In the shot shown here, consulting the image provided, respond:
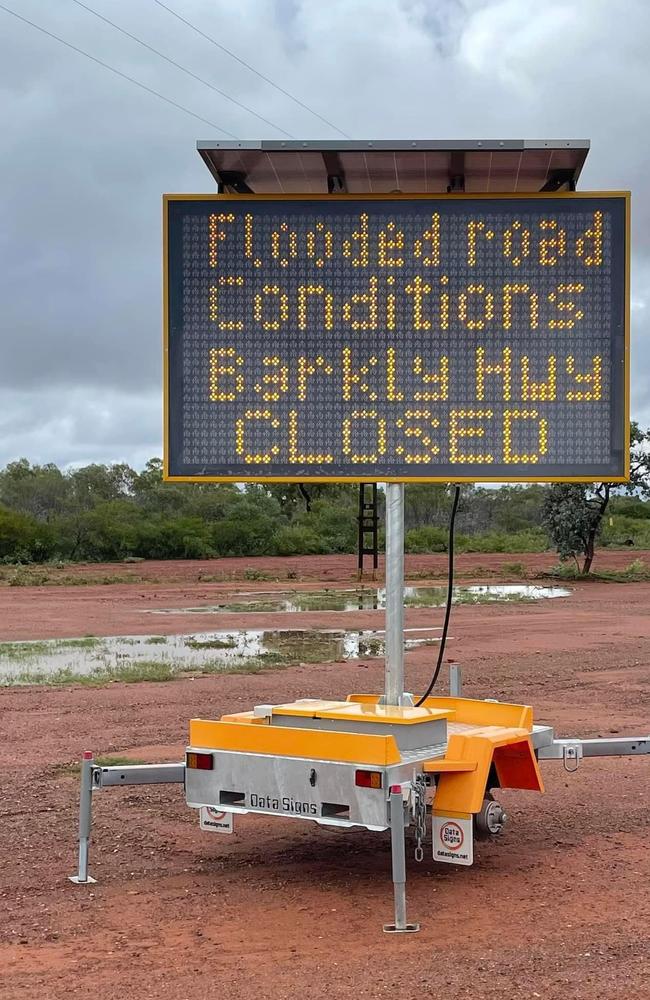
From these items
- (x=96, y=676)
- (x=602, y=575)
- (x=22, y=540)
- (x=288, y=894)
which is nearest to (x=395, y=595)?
(x=288, y=894)

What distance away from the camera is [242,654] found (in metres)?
18.2

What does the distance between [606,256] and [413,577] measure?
35.4 metres

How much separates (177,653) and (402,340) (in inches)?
497

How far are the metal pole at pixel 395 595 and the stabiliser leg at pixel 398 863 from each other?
4.67ft

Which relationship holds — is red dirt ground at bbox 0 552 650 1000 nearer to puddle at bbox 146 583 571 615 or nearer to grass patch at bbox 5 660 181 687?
grass patch at bbox 5 660 181 687

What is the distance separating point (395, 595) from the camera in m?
6.96

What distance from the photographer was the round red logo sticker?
6227 mm

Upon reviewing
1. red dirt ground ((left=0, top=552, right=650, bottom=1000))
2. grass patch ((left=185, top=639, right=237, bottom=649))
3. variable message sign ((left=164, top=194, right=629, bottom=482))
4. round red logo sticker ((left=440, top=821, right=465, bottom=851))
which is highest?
variable message sign ((left=164, top=194, right=629, bottom=482))

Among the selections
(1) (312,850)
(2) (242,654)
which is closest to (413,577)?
(2) (242,654)

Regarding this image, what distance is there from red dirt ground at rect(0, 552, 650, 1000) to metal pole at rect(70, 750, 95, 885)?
0.38ft

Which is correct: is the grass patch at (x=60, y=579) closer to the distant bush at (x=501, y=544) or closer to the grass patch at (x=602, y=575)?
the grass patch at (x=602, y=575)

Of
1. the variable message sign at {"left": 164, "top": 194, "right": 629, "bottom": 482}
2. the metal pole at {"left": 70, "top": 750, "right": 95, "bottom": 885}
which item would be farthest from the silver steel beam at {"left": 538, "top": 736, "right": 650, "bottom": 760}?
the metal pole at {"left": 70, "top": 750, "right": 95, "bottom": 885}

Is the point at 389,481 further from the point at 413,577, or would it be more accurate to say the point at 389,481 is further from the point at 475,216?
the point at 413,577

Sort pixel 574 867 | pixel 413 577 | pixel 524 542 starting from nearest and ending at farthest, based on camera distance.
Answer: pixel 574 867, pixel 413 577, pixel 524 542
